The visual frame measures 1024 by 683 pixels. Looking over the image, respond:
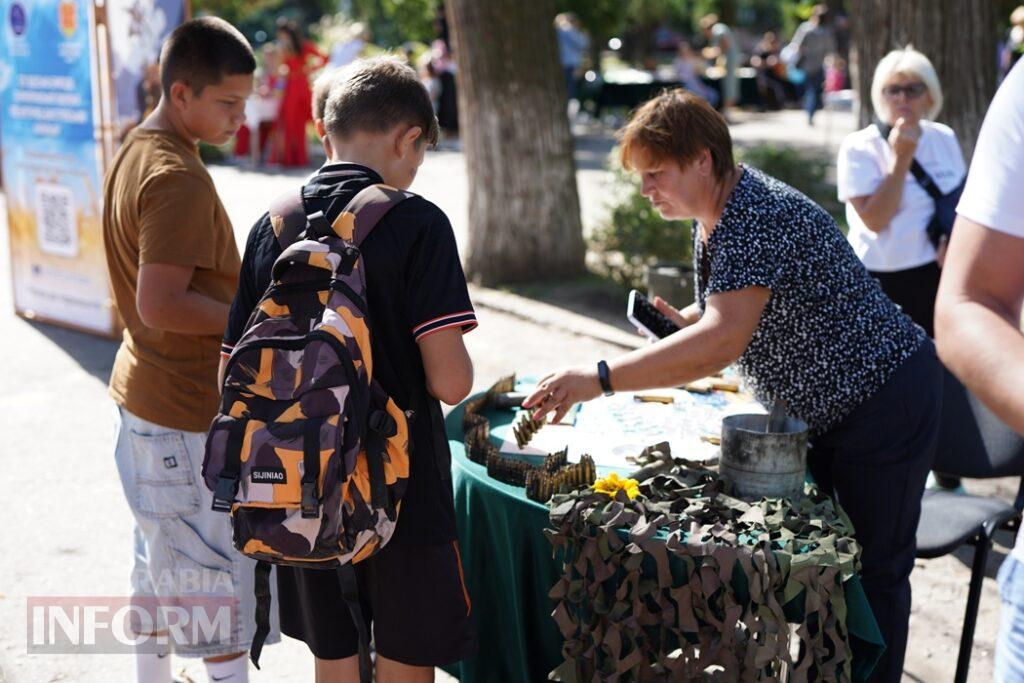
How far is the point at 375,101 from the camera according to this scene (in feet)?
7.45

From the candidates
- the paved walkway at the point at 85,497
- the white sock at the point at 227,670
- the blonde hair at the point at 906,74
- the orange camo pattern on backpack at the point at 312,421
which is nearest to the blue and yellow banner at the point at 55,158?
the paved walkway at the point at 85,497

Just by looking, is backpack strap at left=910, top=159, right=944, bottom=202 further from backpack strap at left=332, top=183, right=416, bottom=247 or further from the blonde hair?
backpack strap at left=332, top=183, right=416, bottom=247

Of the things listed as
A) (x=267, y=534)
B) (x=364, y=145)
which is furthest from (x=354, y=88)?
(x=267, y=534)

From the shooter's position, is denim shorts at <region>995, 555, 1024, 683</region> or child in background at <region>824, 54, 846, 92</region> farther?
child in background at <region>824, 54, 846, 92</region>

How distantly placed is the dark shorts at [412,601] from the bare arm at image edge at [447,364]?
0.36m

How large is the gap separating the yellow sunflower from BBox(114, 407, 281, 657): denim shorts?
3.59ft

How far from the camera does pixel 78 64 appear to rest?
715 cm

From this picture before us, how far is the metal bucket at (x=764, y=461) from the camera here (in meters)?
2.51

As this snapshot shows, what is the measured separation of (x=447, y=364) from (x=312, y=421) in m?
0.33

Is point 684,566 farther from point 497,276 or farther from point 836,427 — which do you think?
point 497,276

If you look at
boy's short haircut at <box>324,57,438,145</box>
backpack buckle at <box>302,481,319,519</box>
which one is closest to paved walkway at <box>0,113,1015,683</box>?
backpack buckle at <box>302,481,319,519</box>

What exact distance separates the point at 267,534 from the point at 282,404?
261mm

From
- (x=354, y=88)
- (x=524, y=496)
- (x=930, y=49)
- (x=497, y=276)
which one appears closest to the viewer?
(x=354, y=88)

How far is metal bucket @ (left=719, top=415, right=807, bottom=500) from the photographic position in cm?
251
